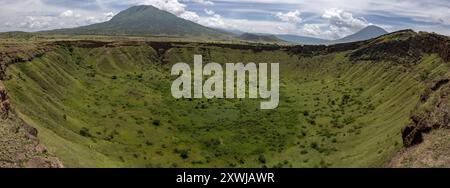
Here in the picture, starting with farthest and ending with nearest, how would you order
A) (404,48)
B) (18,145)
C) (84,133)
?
(404,48), (84,133), (18,145)

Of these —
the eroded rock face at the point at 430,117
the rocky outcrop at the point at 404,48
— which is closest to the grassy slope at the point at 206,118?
the eroded rock face at the point at 430,117

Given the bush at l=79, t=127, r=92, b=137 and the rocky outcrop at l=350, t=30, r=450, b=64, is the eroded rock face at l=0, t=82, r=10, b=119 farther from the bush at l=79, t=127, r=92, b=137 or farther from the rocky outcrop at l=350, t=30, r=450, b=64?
the rocky outcrop at l=350, t=30, r=450, b=64

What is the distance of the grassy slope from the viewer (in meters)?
56.9

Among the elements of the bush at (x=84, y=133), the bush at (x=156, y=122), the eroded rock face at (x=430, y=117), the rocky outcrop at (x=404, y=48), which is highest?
the rocky outcrop at (x=404, y=48)

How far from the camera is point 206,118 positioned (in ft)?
286

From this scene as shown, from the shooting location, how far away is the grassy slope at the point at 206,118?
2239 inches

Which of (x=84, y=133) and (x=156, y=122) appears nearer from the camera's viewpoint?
(x=84, y=133)

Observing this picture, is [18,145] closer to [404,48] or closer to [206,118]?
[206,118]

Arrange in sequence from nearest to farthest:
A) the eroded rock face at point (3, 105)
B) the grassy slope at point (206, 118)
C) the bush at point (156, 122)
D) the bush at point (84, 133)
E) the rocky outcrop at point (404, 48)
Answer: the eroded rock face at point (3, 105) → the grassy slope at point (206, 118) → the bush at point (84, 133) → the bush at point (156, 122) → the rocky outcrop at point (404, 48)

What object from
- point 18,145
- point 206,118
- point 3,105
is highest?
point 3,105

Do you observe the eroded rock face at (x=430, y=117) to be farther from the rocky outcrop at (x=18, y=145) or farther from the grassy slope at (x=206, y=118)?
the rocky outcrop at (x=18, y=145)

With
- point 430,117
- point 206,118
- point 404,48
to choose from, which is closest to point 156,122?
point 206,118
